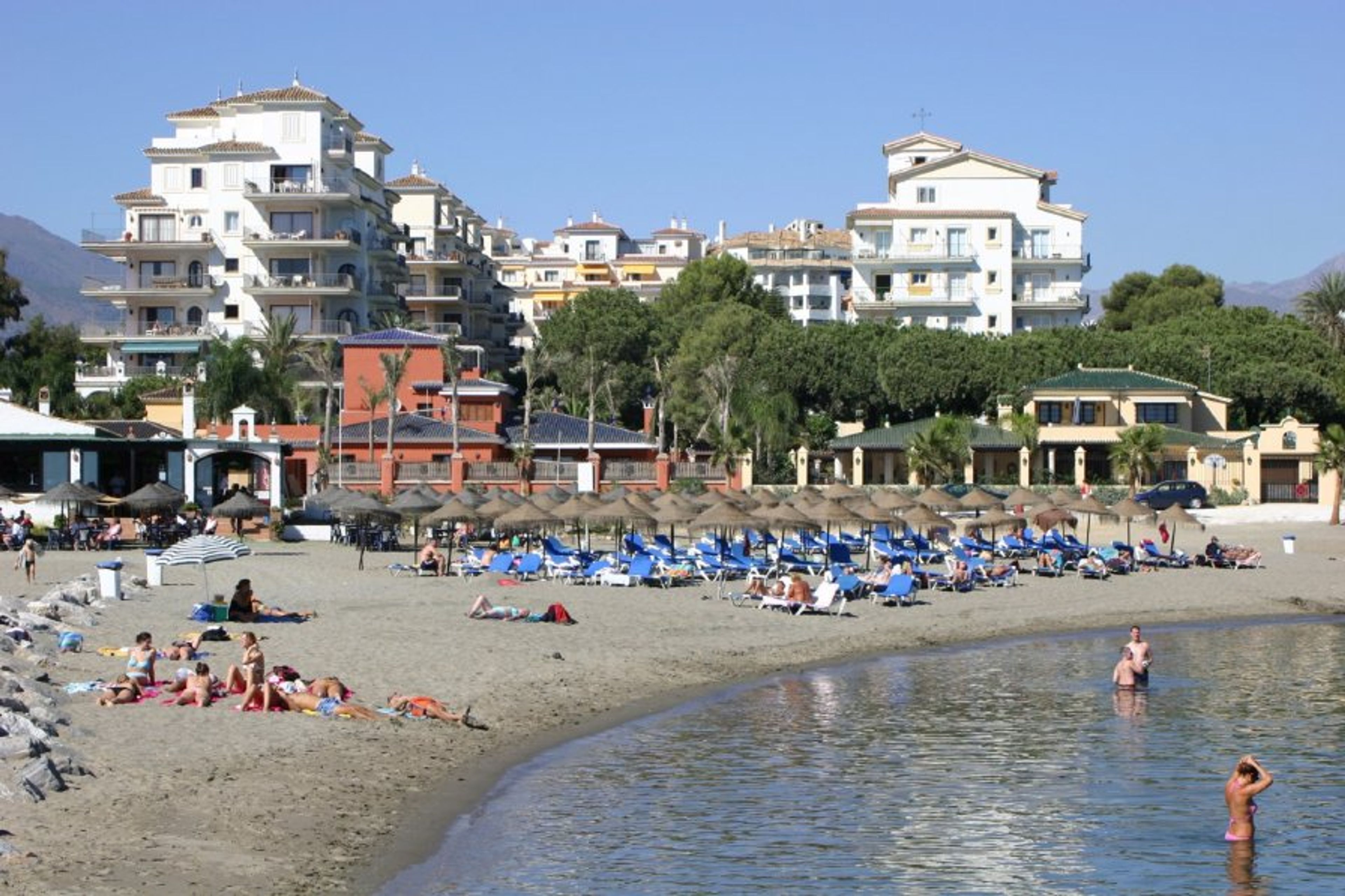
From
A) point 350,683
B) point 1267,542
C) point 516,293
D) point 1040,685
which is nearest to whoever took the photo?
point 350,683

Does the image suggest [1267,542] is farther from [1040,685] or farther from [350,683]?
[350,683]

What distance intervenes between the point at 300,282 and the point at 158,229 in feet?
25.8

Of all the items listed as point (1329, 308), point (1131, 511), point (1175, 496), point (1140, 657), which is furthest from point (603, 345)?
point (1140, 657)

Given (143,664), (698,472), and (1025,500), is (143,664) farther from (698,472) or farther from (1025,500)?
(698,472)

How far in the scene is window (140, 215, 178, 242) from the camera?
87.4 meters

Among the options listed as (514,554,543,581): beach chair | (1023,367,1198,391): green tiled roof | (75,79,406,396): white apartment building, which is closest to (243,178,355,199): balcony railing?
(75,79,406,396): white apartment building

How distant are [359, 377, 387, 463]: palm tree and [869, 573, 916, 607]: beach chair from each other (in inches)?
1291

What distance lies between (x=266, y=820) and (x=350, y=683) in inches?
309

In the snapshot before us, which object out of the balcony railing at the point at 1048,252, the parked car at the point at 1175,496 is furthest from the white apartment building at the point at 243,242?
the parked car at the point at 1175,496

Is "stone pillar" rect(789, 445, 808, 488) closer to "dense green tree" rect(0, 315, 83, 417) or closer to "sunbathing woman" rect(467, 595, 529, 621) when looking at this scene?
"dense green tree" rect(0, 315, 83, 417)

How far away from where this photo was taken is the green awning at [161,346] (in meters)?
85.2

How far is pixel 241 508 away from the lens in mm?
46156

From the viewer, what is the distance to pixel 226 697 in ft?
75.5

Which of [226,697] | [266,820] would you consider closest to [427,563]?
[226,697]
